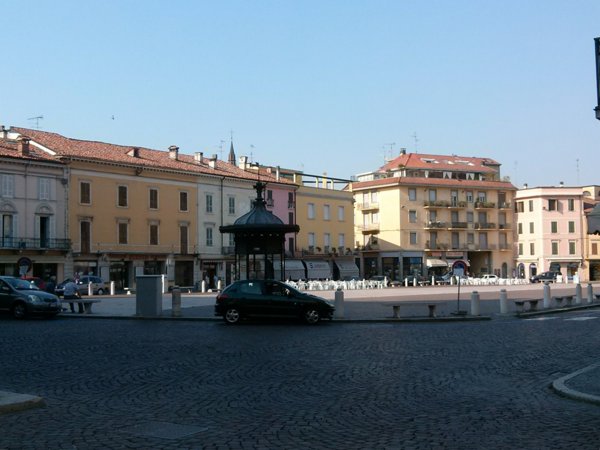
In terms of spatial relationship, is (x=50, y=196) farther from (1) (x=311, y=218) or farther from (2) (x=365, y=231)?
(2) (x=365, y=231)

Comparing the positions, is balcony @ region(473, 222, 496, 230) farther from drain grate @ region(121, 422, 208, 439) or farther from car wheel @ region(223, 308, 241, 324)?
drain grate @ region(121, 422, 208, 439)

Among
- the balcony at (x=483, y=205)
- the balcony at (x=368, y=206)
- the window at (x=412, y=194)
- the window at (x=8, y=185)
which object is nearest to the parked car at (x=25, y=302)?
the window at (x=8, y=185)

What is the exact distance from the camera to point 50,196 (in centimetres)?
5606

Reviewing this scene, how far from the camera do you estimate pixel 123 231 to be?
60875mm

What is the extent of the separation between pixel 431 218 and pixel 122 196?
130ft

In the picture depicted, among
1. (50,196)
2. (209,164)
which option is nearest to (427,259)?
(209,164)

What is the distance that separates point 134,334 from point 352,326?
670 cm

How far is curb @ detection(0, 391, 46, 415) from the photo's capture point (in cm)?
896

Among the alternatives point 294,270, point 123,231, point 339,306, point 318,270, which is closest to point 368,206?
point 318,270

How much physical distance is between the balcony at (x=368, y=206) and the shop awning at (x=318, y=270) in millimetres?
13243

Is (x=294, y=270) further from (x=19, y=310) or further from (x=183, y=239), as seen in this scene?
(x=19, y=310)

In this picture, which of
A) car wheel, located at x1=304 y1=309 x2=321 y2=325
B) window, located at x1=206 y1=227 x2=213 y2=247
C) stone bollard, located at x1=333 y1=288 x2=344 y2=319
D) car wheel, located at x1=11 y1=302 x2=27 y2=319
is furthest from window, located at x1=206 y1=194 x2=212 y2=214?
car wheel, located at x1=304 y1=309 x2=321 y2=325

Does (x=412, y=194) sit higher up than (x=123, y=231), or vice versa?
(x=412, y=194)

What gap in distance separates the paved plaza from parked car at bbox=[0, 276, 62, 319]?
8.04m
